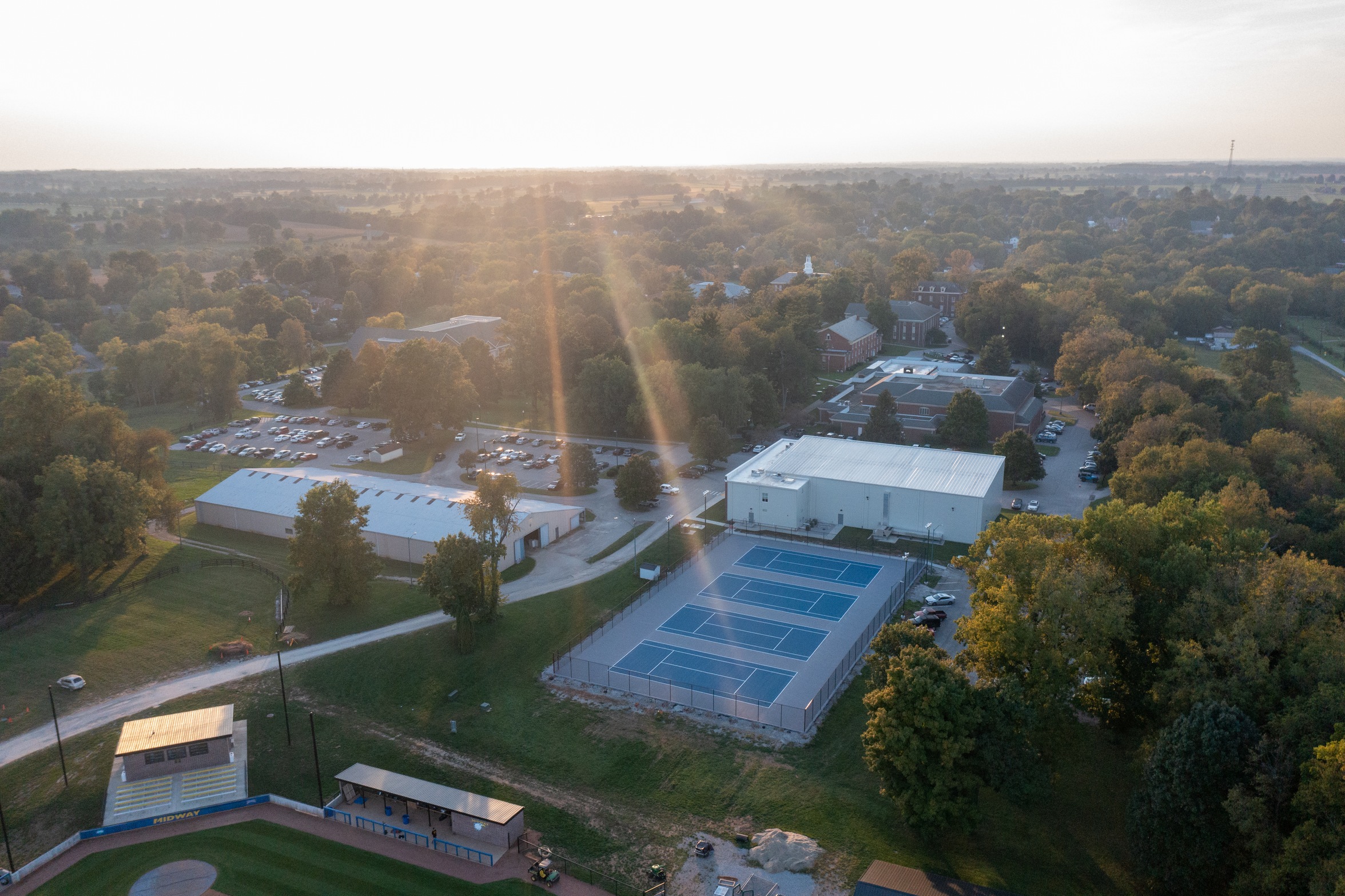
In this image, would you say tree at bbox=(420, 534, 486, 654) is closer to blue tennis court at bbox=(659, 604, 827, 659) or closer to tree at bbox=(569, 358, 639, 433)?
blue tennis court at bbox=(659, 604, 827, 659)

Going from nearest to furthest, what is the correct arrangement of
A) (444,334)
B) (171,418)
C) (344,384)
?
(344,384) → (171,418) → (444,334)

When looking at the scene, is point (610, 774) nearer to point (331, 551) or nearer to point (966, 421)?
point (331, 551)

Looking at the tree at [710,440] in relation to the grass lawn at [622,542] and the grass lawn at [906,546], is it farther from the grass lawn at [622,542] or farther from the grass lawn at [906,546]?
the grass lawn at [906,546]

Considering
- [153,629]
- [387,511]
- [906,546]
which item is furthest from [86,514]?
[906,546]

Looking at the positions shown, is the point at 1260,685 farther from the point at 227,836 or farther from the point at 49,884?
the point at 49,884

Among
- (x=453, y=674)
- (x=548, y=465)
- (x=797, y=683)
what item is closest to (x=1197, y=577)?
(x=797, y=683)

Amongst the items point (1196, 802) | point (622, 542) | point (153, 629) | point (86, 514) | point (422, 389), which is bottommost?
point (153, 629)

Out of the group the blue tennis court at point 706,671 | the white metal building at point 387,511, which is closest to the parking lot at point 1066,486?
the blue tennis court at point 706,671
